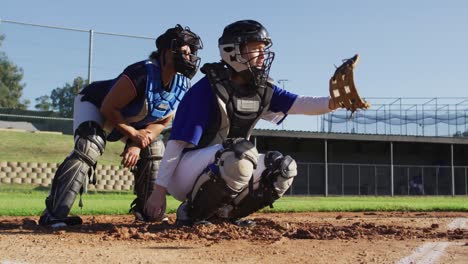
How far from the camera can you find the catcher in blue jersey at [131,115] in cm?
445

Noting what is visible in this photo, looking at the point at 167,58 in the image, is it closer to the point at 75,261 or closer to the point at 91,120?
the point at 91,120

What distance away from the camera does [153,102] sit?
15.4ft

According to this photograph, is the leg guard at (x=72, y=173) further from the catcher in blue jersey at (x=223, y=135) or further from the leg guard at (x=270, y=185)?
the leg guard at (x=270, y=185)

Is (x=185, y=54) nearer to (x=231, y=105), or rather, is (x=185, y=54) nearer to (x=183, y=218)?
(x=231, y=105)

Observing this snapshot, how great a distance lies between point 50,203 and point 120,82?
46.0 inches

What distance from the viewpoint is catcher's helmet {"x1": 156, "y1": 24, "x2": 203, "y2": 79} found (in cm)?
465

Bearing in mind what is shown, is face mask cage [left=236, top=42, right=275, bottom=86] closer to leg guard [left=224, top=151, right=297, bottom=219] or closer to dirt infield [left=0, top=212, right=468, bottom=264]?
leg guard [left=224, top=151, right=297, bottom=219]

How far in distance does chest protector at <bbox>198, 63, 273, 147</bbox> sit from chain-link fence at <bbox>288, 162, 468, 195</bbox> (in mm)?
22253

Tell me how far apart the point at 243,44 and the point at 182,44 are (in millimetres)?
804

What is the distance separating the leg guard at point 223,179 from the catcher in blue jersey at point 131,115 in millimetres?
738

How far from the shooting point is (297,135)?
996 inches

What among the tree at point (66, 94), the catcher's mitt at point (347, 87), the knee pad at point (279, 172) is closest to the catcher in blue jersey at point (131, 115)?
the knee pad at point (279, 172)

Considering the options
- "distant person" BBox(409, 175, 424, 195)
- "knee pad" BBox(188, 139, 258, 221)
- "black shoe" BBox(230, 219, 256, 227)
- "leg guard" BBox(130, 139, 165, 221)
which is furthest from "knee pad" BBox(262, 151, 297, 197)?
"distant person" BBox(409, 175, 424, 195)

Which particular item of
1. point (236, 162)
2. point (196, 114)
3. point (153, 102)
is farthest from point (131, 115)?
point (236, 162)
